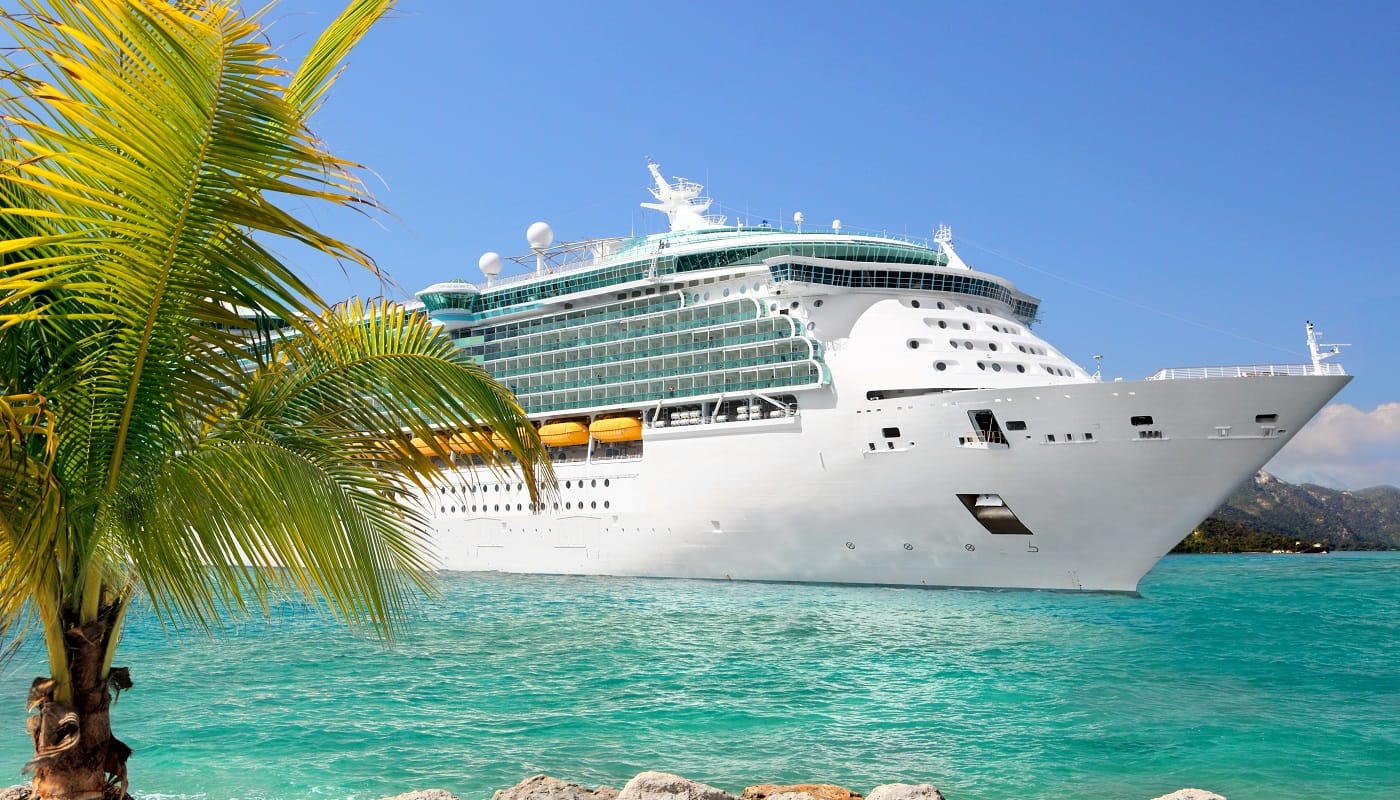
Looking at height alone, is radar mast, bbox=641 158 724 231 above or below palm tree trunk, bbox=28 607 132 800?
above

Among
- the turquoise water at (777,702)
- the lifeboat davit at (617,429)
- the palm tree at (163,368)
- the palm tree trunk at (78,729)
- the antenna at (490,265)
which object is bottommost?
the turquoise water at (777,702)

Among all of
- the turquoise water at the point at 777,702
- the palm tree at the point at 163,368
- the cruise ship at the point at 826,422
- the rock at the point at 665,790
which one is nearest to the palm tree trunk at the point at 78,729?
the palm tree at the point at 163,368

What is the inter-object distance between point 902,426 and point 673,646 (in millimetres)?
8178

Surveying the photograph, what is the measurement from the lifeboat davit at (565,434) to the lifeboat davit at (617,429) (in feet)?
1.91

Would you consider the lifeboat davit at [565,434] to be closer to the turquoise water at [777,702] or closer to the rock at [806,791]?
the turquoise water at [777,702]

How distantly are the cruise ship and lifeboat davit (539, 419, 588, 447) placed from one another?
0.29 feet

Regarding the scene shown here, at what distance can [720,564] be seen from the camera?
24859 millimetres

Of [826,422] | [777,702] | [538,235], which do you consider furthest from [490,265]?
[777,702]

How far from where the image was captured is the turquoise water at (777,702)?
866cm

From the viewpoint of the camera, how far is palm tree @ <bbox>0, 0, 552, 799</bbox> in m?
2.82

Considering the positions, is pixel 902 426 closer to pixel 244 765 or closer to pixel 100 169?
pixel 244 765

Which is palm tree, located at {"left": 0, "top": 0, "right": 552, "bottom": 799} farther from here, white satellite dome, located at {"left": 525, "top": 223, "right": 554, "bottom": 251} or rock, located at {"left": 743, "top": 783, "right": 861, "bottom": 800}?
white satellite dome, located at {"left": 525, "top": 223, "right": 554, "bottom": 251}

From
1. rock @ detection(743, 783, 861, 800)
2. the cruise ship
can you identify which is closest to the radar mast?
the cruise ship

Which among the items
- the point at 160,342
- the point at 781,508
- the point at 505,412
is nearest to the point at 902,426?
the point at 781,508
